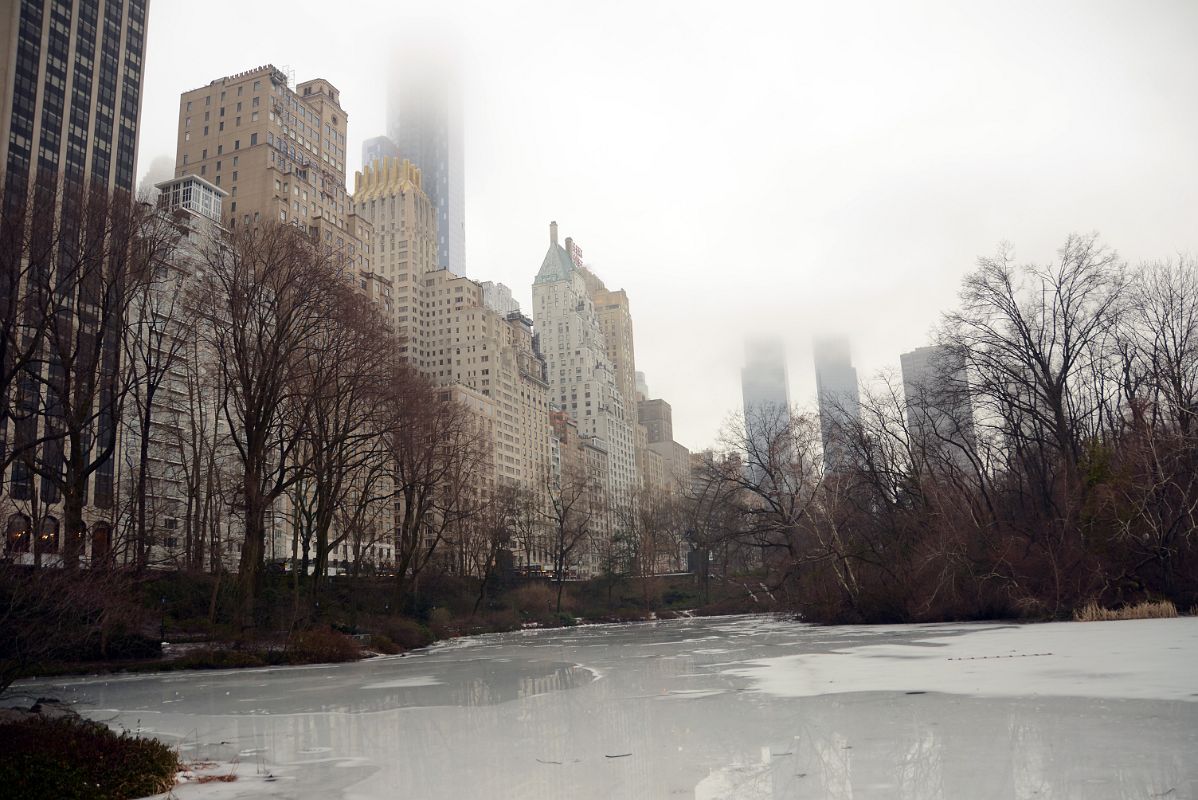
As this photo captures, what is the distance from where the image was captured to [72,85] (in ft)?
298

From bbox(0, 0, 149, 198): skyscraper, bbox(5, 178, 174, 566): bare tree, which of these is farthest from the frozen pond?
bbox(0, 0, 149, 198): skyscraper

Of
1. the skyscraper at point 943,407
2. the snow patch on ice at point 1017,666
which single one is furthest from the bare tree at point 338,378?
the skyscraper at point 943,407

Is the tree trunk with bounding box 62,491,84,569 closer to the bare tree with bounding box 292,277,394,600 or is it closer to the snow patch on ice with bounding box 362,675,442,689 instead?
the bare tree with bounding box 292,277,394,600

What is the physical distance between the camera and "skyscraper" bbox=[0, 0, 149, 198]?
279ft

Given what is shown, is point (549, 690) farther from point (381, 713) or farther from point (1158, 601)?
point (1158, 601)

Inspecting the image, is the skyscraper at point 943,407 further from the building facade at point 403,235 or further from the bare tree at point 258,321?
the building facade at point 403,235

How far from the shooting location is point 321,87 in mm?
129500

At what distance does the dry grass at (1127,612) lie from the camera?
915 inches

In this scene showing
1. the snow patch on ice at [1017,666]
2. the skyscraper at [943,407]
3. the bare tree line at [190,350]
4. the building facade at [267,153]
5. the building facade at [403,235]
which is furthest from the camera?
the building facade at [403,235]

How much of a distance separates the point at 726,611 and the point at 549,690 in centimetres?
5250

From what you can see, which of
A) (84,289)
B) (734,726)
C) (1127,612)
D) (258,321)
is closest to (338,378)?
(258,321)

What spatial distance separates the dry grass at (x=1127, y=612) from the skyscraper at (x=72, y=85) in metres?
89.3

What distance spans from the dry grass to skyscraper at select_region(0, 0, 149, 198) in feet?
293

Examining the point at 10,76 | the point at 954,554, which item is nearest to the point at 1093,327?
the point at 954,554
